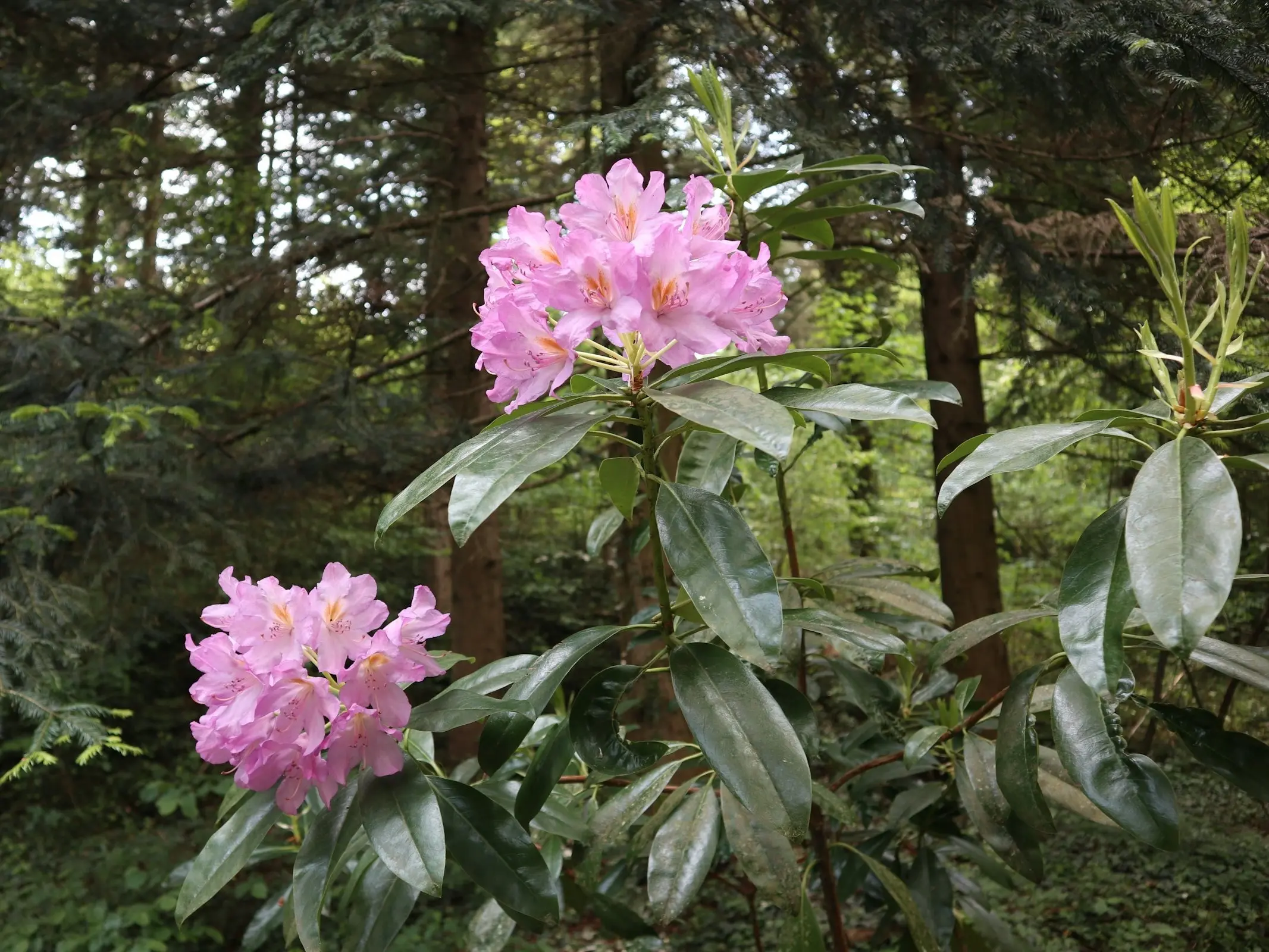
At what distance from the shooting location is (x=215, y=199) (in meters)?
5.59

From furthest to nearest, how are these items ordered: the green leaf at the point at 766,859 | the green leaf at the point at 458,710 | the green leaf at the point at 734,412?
the green leaf at the point at 766,859 → the green leaf at the point at 458,710 → the green leaf at the point at 734,412

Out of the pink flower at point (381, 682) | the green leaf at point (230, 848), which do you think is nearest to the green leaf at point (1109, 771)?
the pink flower at point (381, 682)

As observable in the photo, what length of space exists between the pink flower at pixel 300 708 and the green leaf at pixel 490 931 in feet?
3.05

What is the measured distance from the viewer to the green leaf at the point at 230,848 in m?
1.24

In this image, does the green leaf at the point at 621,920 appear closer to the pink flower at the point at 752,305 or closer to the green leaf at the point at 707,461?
the green leaf at the point at 707,461

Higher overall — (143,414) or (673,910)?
(143,414)

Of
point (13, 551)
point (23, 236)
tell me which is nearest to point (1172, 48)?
point (13, 551)

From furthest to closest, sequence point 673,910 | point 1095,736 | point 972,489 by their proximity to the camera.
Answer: point 972,489 < point 673,910 < point 1095,736

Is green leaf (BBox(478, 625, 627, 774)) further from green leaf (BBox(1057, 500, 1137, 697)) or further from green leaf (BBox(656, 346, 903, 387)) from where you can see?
green leaf (BBox(1057, 500, 1137, 697))

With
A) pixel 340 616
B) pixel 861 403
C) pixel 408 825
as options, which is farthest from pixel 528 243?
pixel 408 825

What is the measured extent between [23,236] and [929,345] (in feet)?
15.8

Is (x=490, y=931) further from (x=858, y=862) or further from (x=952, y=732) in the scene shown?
(x=952, y=732)

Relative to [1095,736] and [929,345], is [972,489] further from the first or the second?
[1095,736]

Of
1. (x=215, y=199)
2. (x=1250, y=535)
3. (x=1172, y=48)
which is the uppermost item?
(x=215, y=199)
